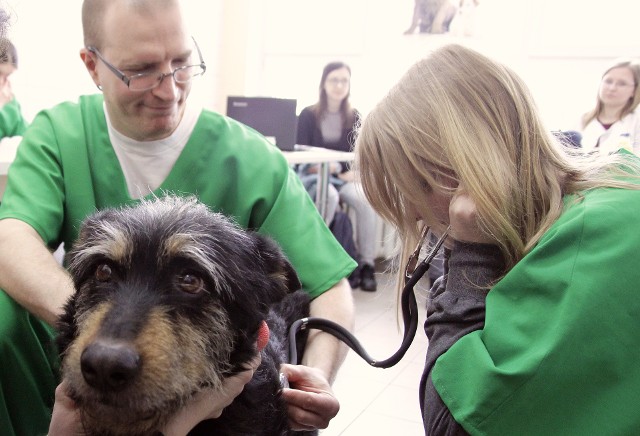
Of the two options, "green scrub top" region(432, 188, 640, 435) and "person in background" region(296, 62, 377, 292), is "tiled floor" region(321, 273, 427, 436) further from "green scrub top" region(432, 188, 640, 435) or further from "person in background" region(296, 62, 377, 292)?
"person in background" region(296, 62, 377, 292)

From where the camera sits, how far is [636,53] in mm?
5277

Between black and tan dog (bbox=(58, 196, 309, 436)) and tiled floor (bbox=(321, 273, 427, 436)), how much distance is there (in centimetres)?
84

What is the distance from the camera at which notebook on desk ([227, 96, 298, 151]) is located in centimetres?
403

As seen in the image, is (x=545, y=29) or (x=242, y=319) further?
(x=545, y=29)

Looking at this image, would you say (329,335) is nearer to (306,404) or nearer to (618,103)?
(306,404)

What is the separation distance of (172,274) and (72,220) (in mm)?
805

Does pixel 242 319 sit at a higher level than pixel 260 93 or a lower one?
higher

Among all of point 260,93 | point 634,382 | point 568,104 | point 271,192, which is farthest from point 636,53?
point 634,382

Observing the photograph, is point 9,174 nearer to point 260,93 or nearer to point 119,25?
point 119,25

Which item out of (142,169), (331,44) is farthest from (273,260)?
(331,44)

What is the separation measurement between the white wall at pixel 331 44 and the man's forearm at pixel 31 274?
370cm

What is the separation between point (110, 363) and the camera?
864 mm

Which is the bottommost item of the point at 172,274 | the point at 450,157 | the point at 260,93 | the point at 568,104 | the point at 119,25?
the point at 260,93

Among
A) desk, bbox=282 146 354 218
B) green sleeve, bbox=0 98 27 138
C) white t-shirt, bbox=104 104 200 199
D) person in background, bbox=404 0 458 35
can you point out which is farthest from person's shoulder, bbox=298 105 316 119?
white t-shirt, bbox=104 104 200 199
